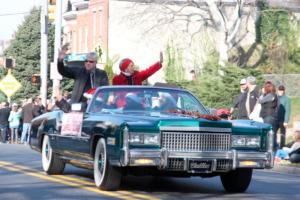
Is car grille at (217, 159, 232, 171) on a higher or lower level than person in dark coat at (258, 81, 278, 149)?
lower

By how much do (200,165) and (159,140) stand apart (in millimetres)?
594

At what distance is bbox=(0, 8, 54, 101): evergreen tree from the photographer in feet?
215

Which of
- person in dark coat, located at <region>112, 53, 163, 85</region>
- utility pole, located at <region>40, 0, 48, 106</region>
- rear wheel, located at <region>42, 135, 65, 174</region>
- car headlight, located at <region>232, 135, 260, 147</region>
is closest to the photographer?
car headlight, located at <region>232, 135, 260, 147</region>

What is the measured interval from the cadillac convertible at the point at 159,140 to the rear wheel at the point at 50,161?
1.03m

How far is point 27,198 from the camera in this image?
1178cm

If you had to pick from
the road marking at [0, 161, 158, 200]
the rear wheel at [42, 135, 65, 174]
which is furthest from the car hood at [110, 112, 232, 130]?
the rear wheel at [42, 135, 65, 174]

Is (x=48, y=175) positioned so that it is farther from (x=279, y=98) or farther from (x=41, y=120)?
(x=279, y=98)

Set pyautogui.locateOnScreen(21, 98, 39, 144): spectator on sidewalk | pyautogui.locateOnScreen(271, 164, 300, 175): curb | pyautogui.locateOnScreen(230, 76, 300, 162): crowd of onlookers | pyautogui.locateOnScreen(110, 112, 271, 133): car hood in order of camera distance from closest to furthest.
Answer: pyautogui.locateOnScreen(110, 112, 271, 133): car hood
pyautogui.locateOnScreen(271, 164, 300, 175): curb
pyautogui.locateOnScreen(230, 76, 300, 162): crowd of onlookers
pyautogui.locateOnScreen(21, 98, 39, 144): spectator on sidewalk

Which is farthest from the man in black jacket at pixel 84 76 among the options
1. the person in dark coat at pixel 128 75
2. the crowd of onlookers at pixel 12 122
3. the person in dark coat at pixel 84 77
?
the crowd of onlookers at pixel 12 122

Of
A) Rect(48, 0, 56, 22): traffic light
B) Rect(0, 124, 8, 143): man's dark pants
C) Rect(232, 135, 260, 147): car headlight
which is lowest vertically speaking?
Rect(0, 124, 8, 143): man's dark pants

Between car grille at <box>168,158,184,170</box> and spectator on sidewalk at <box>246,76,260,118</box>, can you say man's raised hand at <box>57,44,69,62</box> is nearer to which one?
car grille at <box>168,158,184,170</box>

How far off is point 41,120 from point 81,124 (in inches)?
95.9

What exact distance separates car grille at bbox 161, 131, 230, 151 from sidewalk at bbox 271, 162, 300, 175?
758 centimetres

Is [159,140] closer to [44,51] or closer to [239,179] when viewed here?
[239,179]
